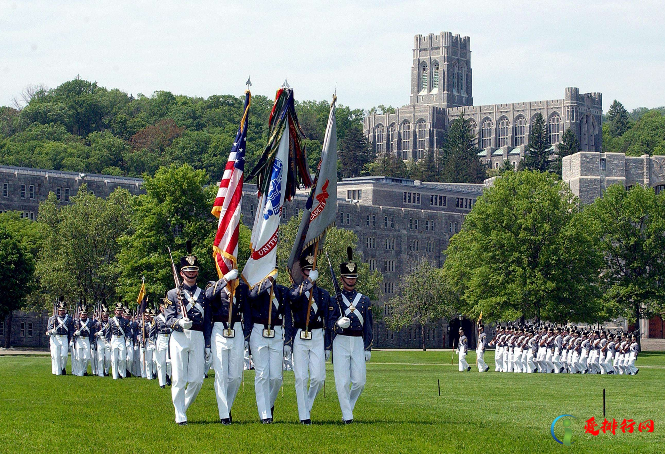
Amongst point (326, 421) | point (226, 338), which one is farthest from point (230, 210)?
point (326, 421)

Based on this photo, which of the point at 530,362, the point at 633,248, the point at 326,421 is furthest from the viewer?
the point at 633,248

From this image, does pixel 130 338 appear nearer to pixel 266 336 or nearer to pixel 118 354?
pixel 118 354

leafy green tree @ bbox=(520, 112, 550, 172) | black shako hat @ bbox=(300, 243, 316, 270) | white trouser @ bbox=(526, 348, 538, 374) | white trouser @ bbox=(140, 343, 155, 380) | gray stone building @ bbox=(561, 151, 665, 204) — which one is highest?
leafy green tree @ bbox=(520, 112, 550, 172)

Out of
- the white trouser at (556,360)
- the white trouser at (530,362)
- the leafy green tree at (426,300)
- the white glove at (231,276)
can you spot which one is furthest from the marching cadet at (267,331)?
the leafy green tree at (426,300)

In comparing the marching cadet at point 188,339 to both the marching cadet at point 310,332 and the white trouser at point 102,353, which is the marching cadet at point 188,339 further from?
the white trouser at point 102,353

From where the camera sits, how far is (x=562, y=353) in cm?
5159

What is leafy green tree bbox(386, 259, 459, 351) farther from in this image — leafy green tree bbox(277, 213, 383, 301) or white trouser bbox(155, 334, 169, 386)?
white trouser bbox(155, 334, 169, 386)

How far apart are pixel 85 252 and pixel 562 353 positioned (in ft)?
127

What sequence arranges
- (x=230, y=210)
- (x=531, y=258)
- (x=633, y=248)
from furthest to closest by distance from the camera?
1. (x=633, y=248)
2. (x=531, y=258)
3. (x=230, y=210)

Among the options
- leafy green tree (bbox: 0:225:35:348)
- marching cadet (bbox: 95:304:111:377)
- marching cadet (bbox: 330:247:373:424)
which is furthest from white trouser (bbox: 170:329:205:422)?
leafy green tree (bbox: 0:225:35:348)

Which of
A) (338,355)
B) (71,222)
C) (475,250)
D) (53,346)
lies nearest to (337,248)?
(475,250)

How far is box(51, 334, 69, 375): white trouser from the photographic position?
3709 centimetres

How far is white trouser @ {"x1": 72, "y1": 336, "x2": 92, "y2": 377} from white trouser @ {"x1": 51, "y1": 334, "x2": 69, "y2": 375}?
44 centimetres

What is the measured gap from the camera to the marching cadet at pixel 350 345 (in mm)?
19781
